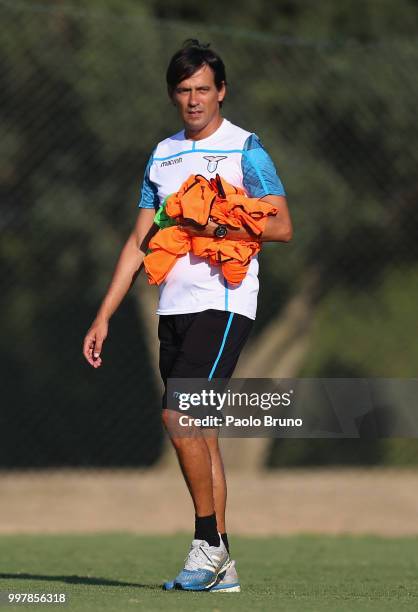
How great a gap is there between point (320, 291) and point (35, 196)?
8.28ft

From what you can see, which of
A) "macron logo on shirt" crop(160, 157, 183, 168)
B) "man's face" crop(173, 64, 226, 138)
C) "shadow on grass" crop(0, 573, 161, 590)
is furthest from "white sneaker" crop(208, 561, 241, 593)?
"man's face" crop(173, 64, 226, 138)

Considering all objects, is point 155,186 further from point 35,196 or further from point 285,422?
point 35,196

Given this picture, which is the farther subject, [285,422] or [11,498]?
[11,498]

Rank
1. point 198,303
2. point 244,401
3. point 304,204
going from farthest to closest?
point 304,204 → point 244,401 → point 198,303

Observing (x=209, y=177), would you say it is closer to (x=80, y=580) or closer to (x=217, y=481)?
(x=217, y=481)

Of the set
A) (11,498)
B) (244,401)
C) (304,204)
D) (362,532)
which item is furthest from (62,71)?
(244,401)

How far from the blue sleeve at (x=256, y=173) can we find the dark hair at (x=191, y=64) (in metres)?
0.34

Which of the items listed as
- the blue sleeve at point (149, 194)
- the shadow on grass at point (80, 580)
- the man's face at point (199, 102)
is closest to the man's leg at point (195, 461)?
the shadow on grass at point (80, 580)

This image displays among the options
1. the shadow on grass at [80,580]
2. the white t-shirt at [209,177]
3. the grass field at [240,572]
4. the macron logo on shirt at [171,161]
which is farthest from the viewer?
the shadow on grass at [80,580]

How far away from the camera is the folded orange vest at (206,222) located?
496 centimetres

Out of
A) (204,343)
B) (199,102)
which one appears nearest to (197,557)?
(204,343)

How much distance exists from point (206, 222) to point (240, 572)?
7.13ft

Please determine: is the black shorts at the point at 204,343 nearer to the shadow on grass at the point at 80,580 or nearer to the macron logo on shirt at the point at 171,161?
the macron logo on shirt at the point at 171,161

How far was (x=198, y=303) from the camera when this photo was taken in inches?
201
